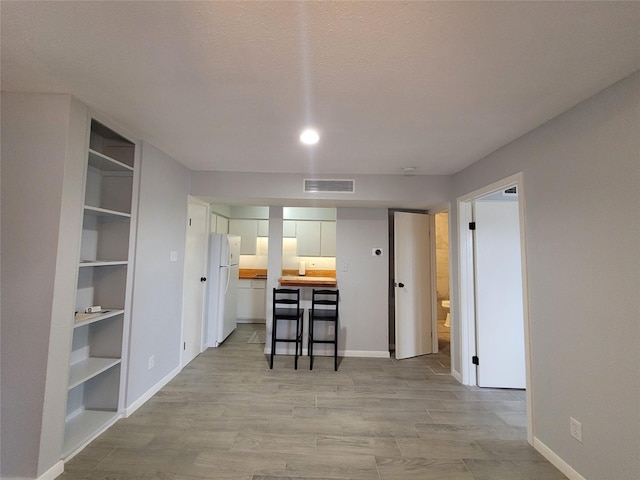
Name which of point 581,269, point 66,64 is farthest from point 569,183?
point 66,64

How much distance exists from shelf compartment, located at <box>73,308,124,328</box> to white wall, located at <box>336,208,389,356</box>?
2.45m

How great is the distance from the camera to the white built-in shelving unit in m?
2.10

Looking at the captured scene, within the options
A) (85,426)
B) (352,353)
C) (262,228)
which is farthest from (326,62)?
(262,228)

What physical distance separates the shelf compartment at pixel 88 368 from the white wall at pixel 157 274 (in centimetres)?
17

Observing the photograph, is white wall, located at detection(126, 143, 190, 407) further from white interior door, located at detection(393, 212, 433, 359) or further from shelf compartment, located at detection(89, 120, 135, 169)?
white interior door, located at detection(393, 212, 433, 359)

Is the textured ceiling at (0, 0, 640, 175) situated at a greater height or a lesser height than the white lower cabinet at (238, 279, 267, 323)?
greater

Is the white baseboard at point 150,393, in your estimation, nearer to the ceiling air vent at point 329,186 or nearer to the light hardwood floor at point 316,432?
the light hardwood floor at point 316,432

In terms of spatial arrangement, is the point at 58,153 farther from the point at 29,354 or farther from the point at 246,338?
the point at 246,338

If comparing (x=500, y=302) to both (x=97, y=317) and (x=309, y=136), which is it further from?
(x=97, y=317)

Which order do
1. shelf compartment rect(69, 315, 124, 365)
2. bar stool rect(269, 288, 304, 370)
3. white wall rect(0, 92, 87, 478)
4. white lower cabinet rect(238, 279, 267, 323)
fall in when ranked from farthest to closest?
white lower cabinet rect(238, 279, 267, 323)
bar stool rect(269, 288, 304, 370)
shelf compartment rect(69, 315, 124, 365)
white wall rect(0, 92, 87, 478)

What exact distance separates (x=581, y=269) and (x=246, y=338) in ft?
13.4

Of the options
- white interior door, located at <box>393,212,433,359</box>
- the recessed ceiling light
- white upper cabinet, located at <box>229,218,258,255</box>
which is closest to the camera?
the recessed ceiling light

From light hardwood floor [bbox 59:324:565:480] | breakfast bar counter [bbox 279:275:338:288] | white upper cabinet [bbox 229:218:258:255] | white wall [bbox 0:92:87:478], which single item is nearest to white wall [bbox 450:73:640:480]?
light hardwood floor [bbox 59:324:565:480]

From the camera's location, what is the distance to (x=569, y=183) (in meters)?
1.68
